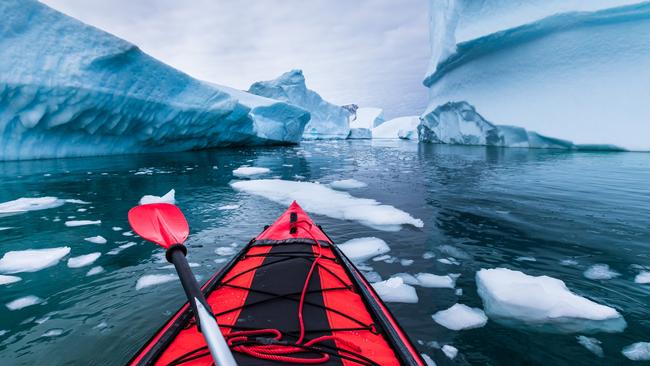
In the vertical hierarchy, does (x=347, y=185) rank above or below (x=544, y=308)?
above

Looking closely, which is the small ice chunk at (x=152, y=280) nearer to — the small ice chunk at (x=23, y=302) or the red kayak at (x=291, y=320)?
the small ice chunk at (x=23, y=302)

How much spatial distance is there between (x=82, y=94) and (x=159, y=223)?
36.9ft

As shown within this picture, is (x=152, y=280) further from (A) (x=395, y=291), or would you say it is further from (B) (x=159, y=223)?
(A) (x=395, y=291)

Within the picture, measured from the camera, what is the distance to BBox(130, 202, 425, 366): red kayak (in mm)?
1258

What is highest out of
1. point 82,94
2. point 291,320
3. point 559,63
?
point 559,63

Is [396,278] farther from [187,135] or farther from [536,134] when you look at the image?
[536,134]

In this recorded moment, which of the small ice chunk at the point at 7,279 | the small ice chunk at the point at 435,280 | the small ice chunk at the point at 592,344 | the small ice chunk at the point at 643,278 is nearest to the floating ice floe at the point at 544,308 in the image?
the small ice chunk at the point at 592,344

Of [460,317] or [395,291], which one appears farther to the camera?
[395,291]

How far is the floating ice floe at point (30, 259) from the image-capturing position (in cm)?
273

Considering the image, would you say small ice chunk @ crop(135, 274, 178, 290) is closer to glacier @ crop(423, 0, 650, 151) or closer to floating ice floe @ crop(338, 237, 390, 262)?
floating ice floe @ crop(338, 237, 390, 262)

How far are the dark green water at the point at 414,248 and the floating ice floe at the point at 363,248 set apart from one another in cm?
15

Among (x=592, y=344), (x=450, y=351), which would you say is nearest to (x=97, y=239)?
(x=450, y=351)

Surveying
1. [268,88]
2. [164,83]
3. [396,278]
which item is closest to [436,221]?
[396,278]

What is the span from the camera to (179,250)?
1541 mm
